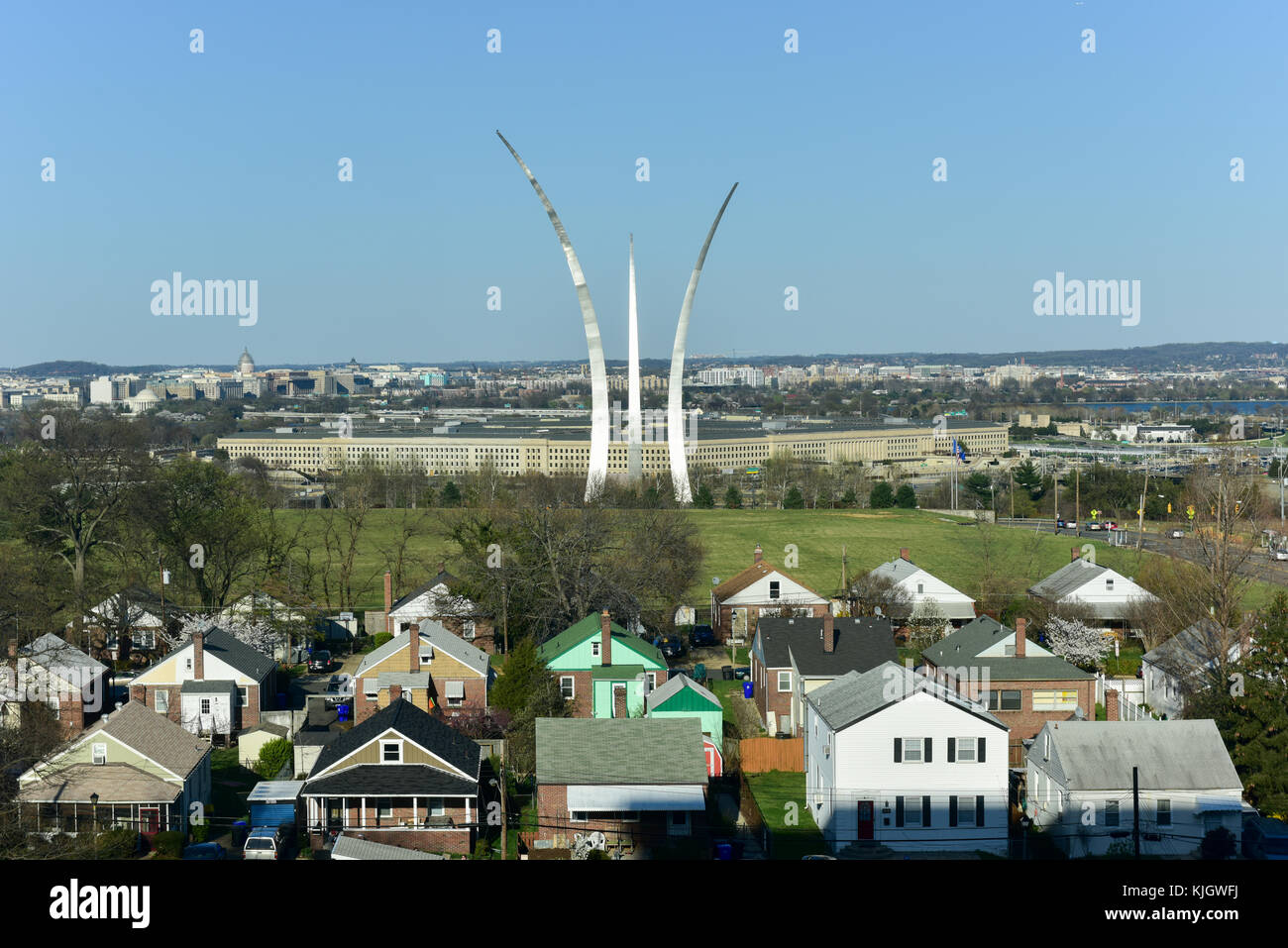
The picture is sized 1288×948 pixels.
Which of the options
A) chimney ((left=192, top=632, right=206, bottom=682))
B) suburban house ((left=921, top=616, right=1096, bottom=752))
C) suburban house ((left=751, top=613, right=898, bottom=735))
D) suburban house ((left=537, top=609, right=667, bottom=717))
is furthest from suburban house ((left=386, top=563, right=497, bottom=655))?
suburban house ((left=921, top=616, right=1096, bottom=752))

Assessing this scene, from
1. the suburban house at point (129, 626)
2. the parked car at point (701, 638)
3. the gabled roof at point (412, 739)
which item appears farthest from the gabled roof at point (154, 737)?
the parked car at point (701, 638)

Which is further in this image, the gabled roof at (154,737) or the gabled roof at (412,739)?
the gabled roof at (154,737)

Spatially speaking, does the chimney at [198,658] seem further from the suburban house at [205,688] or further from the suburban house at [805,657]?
the suburban house at [805,657]

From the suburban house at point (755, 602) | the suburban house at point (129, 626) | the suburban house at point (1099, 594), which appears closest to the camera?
the suburban house at point (129, 626)

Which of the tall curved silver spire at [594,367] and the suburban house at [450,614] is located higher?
the tall curved silver spire at [594,367]

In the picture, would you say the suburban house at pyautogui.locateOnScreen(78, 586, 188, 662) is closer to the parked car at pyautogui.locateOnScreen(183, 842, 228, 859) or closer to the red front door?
the parked car at pyautogui.locateOnScreen(183, 842, 228, 859)

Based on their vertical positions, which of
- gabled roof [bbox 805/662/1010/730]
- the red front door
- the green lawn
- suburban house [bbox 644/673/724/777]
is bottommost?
the green lawn

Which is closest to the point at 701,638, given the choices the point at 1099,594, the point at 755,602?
the point at 755,602
